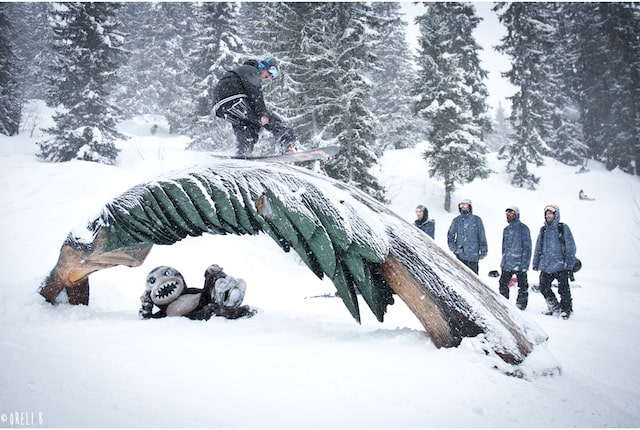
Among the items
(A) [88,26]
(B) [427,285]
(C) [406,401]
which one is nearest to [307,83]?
(B) [427,285]

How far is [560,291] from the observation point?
5.40 meters

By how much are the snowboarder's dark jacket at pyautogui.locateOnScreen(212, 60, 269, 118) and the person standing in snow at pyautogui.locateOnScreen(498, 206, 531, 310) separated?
4913 millimetres

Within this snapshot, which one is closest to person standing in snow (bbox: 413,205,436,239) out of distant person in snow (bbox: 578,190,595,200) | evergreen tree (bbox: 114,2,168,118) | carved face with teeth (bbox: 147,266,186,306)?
carved face with teeth (bbox: 147,266,186,306)

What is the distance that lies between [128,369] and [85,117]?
20776mm

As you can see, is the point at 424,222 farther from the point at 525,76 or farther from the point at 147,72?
the point at 147,72

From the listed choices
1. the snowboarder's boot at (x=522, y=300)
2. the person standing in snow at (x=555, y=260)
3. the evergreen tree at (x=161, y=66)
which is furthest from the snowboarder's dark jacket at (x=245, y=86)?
the evergreen tree at (x=161, y=66)

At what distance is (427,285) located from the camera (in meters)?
2.21

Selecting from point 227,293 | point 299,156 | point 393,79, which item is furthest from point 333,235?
point 393,79

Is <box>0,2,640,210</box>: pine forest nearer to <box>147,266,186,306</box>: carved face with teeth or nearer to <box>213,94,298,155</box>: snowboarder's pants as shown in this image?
<box>213,94,298,155</box>: snowboarder's pants

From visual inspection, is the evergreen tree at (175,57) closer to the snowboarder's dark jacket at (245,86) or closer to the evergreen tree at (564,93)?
the snowboarder's dark jacket at (245,86)

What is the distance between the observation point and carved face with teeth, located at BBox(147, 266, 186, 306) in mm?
3057

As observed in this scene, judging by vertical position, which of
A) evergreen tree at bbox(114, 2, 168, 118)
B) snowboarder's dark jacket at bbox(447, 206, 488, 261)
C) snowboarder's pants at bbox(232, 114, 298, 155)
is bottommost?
snowboarder's dark jacket at bbox(447, 206, 488, 261)

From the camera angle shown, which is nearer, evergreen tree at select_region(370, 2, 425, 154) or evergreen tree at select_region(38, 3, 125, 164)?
evergreen tree at select_region(38, 3, 125, 164)

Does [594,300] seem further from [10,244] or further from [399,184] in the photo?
[399,184]
